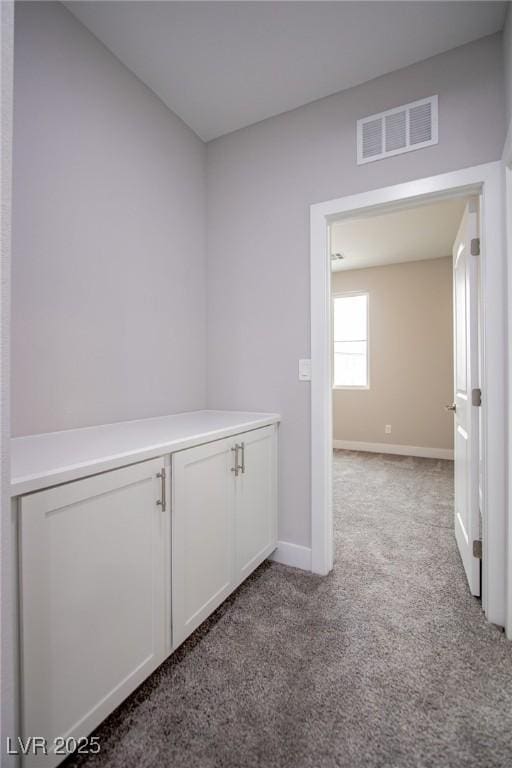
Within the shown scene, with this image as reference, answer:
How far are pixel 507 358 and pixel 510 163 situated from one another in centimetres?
84

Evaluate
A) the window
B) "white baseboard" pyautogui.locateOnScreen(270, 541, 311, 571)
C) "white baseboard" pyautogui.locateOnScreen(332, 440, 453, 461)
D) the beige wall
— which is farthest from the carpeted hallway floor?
the window

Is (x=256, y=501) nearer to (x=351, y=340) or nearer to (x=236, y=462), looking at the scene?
(x=236, y=462)

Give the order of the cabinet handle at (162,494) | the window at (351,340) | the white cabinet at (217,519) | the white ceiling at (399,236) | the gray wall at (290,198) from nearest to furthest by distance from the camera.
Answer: the cabinet handle at (162,494) < the white cabinet at (217,519) < the gray wall at (290,198) < the white ceiling at (399,236) < the window at (351,340)

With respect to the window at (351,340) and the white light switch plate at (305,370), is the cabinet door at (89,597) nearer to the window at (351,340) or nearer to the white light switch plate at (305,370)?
the white light switch plate at (305,370)

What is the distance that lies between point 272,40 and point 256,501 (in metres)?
2.36

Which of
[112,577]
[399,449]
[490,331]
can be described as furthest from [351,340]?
[112,577]

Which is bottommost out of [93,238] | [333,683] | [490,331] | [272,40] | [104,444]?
[333,683]

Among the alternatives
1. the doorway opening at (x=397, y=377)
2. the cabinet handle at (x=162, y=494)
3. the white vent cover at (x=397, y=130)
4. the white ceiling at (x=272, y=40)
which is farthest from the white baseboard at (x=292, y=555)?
the white ceiling at (x=272, y=40)

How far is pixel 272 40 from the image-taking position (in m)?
1.84

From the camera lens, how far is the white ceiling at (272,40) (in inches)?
66.2

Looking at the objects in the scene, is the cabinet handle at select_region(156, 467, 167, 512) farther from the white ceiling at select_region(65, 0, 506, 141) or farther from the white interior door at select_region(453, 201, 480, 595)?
the white ceiling at select_region(65, 0, 506, 141)

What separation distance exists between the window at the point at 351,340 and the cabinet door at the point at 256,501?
4002 mm

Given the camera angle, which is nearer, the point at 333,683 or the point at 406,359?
the point at 333,683

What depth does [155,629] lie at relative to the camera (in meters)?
1.34
